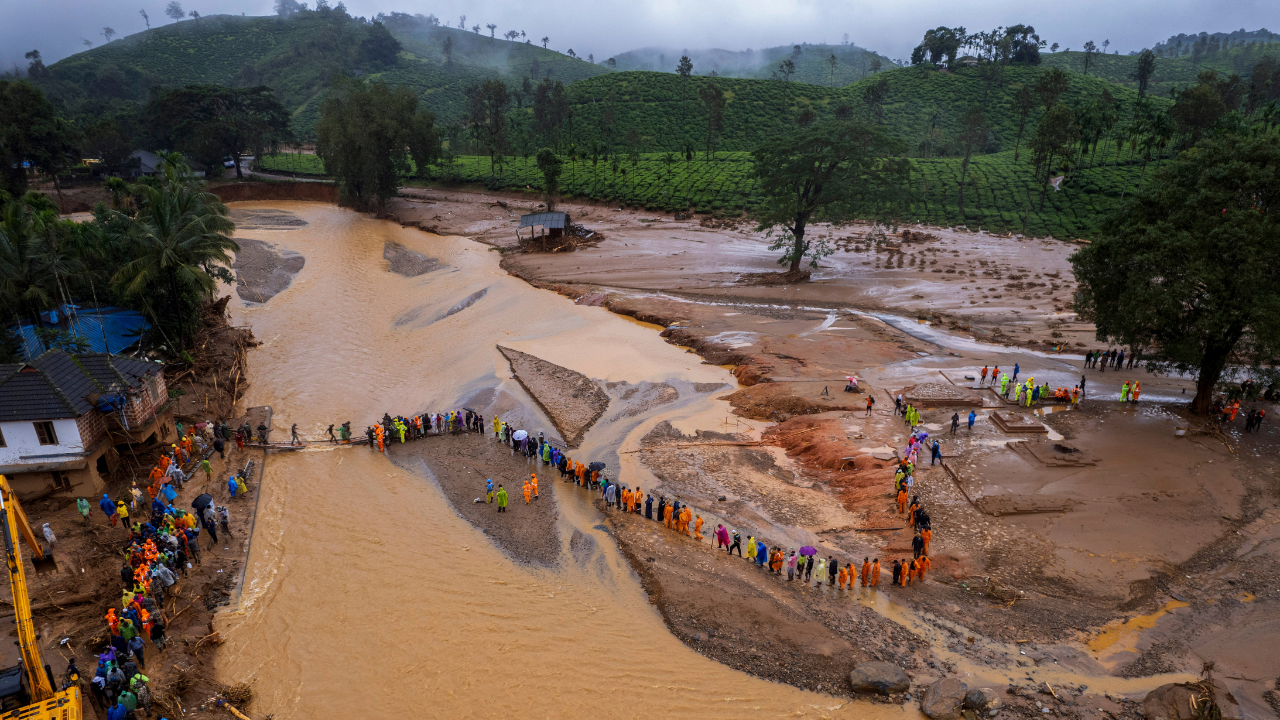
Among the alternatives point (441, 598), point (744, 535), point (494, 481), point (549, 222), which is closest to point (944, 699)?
point (744, 535)

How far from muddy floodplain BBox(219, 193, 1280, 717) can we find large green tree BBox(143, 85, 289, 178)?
61919 mm

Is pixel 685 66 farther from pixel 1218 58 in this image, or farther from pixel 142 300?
pixel 1218 58

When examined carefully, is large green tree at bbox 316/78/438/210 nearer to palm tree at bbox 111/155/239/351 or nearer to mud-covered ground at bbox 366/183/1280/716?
palm tree at bbox 111/155/239/351

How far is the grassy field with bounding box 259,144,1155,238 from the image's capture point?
227 ft

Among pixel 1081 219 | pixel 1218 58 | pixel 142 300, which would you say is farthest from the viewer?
pixel 1218 58

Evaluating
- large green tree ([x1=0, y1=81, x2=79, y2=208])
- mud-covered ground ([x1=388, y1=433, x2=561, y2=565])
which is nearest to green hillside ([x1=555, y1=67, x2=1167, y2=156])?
large green tree ([x1=0, y1=81, x2=79, y2=208])

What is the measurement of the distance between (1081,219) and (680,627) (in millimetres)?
69507

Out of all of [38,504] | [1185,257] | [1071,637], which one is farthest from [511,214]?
[1071,637]

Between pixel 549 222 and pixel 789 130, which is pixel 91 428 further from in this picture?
pixel 789 130

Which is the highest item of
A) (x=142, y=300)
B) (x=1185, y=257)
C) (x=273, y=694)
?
(x=1185, y=257)

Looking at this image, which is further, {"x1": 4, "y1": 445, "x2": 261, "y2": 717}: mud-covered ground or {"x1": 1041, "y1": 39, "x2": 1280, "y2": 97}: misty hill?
{"x1": 1041, "y1": 39, "x2": 1280, "y2": 97}: misty hill

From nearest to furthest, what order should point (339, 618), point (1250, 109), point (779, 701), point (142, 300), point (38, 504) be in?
1. point (779, 701)
2. point (339, 618)
3. point (38, 504)
4. point (142, 300)
5. point (1250, 109)

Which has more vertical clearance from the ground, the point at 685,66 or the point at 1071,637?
the point at 685,66

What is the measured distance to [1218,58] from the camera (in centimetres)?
16212
